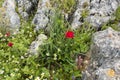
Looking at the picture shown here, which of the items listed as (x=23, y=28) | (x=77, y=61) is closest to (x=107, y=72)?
(x=77, y=61)

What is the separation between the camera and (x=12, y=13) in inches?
300

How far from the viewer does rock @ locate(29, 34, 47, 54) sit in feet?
21.1

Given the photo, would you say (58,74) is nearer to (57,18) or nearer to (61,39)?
(61,39)

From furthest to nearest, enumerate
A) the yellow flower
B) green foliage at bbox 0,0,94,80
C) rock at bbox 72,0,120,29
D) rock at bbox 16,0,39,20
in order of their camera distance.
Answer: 1. rock at bbox 16,0,39,20
2. rock at bbox 72,0,120,29
3. green foliage at bbox 0,0,94,80
4. the yellow flower

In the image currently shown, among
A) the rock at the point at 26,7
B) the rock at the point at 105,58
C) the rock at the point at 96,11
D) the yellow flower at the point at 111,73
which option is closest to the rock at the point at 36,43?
the rock at the point at 96,11

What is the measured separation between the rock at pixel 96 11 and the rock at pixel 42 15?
802mm

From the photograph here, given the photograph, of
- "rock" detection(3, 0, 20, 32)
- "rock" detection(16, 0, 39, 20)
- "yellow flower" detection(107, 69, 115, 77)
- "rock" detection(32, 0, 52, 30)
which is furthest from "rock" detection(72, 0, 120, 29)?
"yellow flower" detection(107, 69, 115, 77)

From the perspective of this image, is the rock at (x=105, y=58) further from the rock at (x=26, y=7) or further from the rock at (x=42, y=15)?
the rock at (x=26, y=7)

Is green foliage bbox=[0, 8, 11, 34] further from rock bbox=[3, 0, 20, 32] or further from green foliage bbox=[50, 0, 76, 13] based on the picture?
green foliage bbox=[50, 0, 76, 13]

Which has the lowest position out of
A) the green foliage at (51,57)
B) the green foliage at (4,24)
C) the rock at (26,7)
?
the green foliage at (51,57)

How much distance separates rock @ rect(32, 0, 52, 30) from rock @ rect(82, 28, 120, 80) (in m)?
2.06

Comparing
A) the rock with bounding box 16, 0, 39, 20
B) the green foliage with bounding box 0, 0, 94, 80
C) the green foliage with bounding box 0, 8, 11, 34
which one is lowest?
the green foliage with bounding box 0, 0, 94, 80

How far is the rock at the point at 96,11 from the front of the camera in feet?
22.2

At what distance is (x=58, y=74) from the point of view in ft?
19.7
